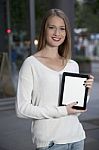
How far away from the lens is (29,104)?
8.04 ft

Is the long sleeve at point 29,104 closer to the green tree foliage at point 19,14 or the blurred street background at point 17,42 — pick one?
the blurred street background at point 17,42

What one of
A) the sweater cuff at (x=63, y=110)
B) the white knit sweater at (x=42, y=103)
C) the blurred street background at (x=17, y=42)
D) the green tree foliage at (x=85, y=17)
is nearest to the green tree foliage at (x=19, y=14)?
the blurred street background at (x=17, y=42)

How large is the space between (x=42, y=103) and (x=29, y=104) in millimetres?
84

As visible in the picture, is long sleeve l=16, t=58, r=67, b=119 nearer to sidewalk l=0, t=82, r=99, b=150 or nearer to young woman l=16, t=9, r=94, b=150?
young woman l=16, t=9, r=94, b=150

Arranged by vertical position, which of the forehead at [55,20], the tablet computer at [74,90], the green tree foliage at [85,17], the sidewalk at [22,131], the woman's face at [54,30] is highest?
the forehead at [55,20]

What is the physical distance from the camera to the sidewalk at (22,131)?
5.80 metres

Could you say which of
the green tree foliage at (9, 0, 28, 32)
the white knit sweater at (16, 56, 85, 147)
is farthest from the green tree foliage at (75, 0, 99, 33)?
the white knit sweater at (16, 56, 85, 147)

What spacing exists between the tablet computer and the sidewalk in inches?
127

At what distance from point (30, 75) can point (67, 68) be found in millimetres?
265

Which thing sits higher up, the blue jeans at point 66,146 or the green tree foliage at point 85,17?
the blue jeans at point 66,146

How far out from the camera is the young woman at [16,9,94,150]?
2.46 metres

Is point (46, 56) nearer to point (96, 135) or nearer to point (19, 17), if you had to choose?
point (96, 135)

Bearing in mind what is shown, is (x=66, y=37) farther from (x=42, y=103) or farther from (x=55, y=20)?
(x=42, y=103)

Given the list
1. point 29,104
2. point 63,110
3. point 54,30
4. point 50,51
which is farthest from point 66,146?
point 54,30
